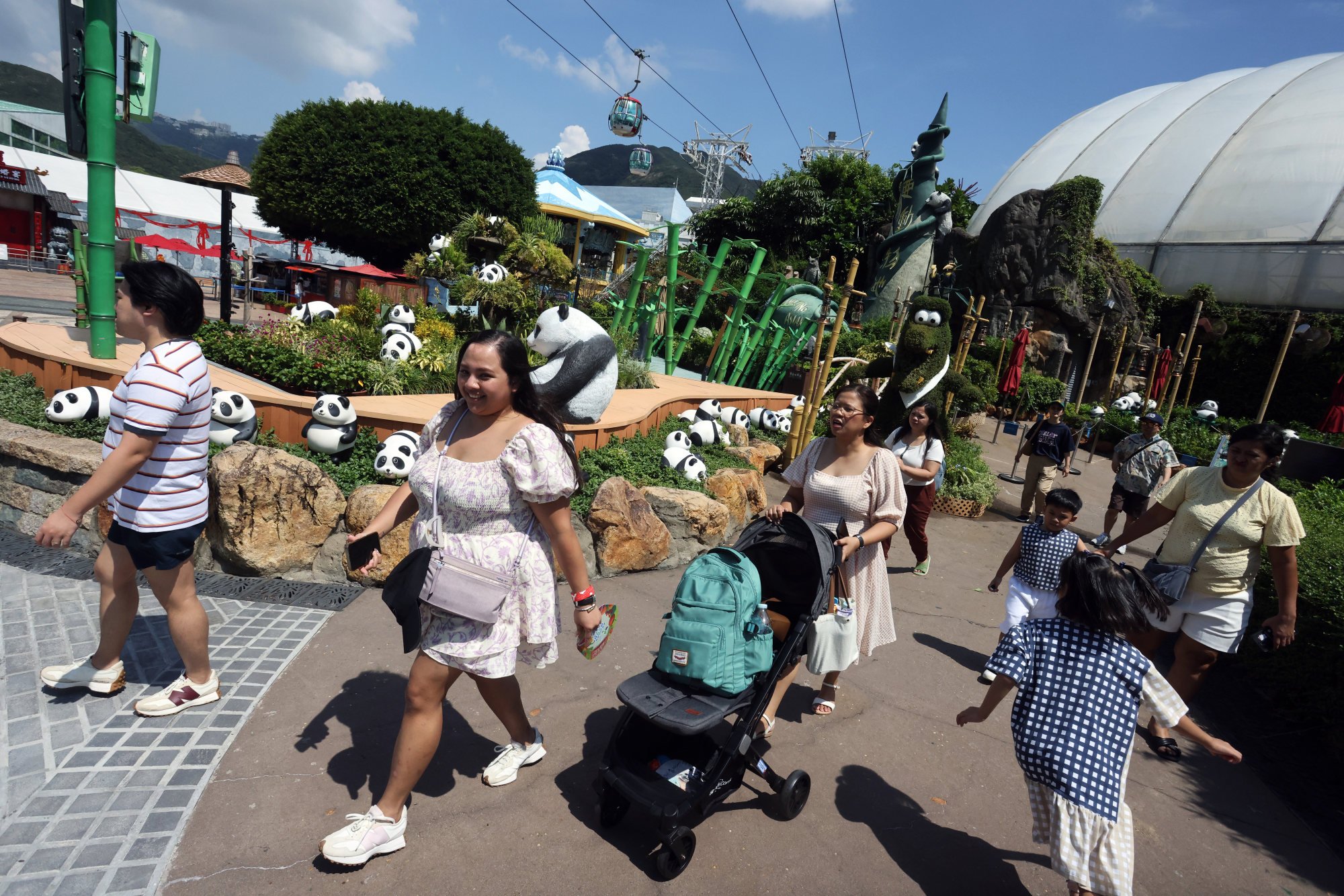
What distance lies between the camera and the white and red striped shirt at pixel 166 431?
7.88 feet

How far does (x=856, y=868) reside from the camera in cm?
251

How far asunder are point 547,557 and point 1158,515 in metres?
3.17

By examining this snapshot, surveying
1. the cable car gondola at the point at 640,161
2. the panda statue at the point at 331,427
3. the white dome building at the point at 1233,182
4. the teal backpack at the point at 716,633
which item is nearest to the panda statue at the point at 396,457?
the panda statue at the point at 331,427

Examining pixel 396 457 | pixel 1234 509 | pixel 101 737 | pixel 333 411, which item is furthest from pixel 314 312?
pixel 1234 509

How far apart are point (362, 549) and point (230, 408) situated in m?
2.88

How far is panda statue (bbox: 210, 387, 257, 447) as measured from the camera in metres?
4.47

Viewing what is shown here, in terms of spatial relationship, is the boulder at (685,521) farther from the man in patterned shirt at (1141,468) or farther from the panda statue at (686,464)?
the man in patterned shirt at (1141,468)

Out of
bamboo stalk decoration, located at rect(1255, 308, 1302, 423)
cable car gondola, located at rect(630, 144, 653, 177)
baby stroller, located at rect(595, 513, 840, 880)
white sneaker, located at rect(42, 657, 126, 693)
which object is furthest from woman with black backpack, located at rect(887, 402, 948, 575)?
cable car gondola, located at rect(630, 144, 653, 177)

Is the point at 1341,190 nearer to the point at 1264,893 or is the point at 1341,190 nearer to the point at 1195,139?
the point at 1195,139

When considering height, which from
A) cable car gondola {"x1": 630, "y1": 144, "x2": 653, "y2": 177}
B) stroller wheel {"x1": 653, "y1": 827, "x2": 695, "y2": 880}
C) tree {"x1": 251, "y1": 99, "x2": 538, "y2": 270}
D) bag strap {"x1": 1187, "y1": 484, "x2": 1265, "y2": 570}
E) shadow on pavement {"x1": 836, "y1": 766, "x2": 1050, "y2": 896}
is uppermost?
cable car gondola {"x1": 630, "y1": 144, "x2": 653, "y2": 177}

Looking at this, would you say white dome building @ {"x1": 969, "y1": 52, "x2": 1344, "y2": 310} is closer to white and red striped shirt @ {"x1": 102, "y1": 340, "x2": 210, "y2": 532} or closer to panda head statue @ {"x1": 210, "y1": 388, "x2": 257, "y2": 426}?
panda head statue @ {"x1": 210, "y1": 388, "x2": 257, "y2": 426}

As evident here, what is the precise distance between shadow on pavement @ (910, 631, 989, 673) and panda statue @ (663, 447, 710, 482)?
87.2 inches

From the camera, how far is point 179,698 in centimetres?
282

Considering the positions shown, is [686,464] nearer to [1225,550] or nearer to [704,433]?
[704,433]
